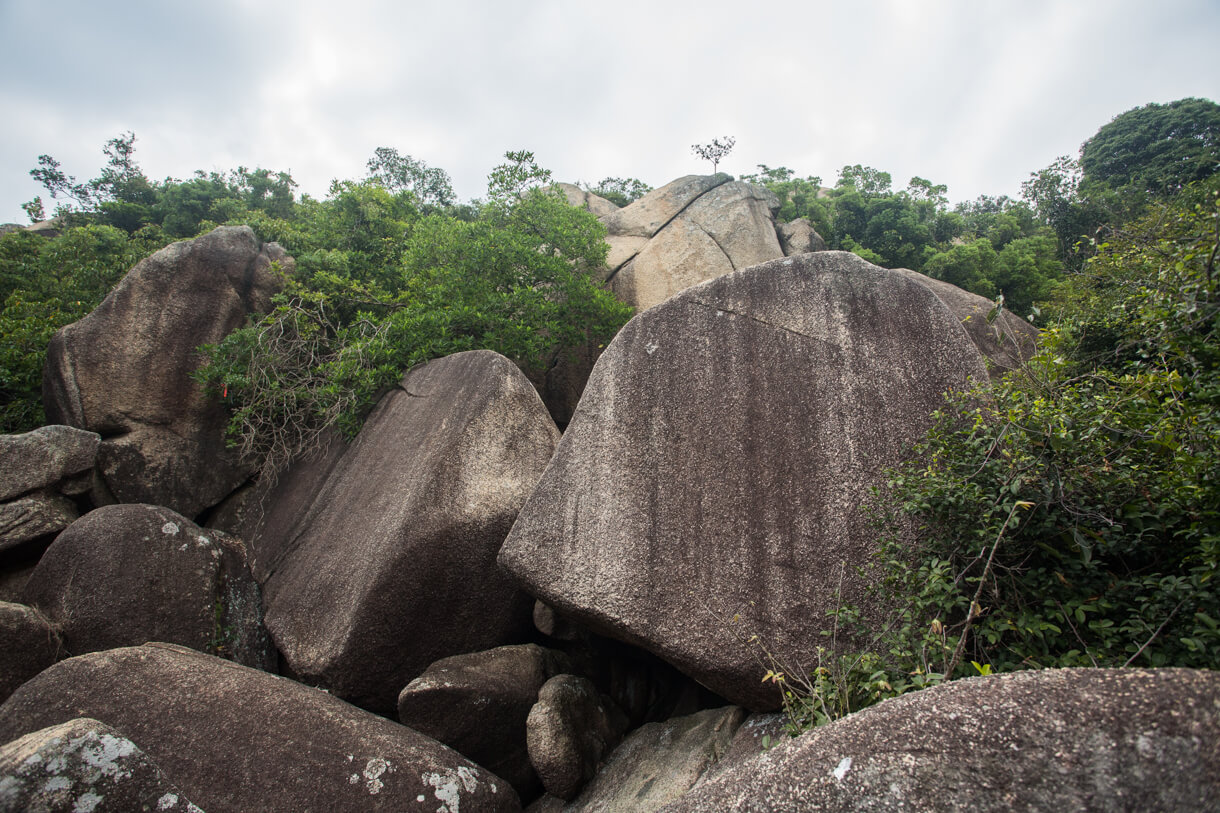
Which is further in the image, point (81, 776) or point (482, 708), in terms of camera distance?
point (482, 708)

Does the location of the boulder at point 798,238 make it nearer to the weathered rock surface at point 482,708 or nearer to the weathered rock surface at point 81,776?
the weathered rock surface at point 482,708

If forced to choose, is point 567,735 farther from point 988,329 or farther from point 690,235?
point 690,235

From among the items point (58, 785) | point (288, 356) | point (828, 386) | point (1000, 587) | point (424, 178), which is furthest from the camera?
point (424, 178)

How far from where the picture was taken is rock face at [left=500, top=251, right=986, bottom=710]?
4547 mm

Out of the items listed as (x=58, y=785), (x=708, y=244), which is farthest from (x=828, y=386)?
(x=708, y=244)

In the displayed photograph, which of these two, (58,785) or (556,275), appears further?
(556,275)

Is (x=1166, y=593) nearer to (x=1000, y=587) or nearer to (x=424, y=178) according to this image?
(x=1000, y=587)

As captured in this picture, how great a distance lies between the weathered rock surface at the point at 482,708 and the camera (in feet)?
16.7

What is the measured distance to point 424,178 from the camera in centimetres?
3472

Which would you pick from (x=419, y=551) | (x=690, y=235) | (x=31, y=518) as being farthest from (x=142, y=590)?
(x=690, y=235)

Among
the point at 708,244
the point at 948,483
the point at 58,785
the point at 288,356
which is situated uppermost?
the point at 708,244

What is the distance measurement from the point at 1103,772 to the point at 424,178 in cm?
3748

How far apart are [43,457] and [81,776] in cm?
676

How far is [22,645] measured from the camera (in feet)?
17.4
